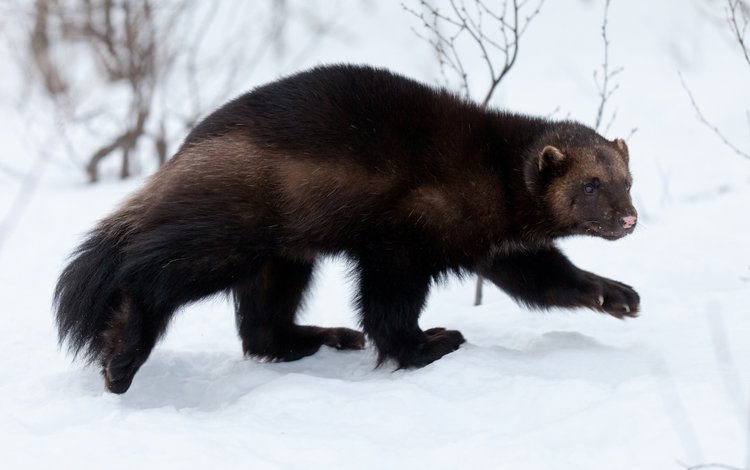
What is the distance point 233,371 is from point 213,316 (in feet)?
4.12

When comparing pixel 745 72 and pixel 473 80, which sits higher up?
pixel 745 72

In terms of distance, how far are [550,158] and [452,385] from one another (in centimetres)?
110

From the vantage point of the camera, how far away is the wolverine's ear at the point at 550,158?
13.6ft

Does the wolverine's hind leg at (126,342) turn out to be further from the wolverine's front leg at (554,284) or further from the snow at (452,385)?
the wolverine's front leg at (554,284)

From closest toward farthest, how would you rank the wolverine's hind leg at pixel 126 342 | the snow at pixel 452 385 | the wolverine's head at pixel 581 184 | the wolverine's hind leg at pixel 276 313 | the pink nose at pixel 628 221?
the snow at pixel 452 385 < the wolverine's hind leg at pixel 126 342 < the pink nose at pixel 628 221 < the wolverine's head at pixel 581 184 < the wolverine's hind leg at pixel 276 313

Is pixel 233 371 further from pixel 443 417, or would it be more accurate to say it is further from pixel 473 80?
pixel 473 80

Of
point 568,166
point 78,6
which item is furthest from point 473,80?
point 568,166

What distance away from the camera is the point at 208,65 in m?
10.9

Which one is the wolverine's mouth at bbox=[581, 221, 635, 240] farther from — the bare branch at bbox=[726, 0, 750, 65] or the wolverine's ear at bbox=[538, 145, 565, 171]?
the bare branch at bbox=[726, 0, 750, 65]

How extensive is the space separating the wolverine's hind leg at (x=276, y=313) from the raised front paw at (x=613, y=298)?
126 centimetres

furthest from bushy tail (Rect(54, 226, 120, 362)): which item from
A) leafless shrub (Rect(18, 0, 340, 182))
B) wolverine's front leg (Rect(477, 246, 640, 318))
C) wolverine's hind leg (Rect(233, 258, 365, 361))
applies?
leafless shrub (Rect(18, 0, 340, 182))

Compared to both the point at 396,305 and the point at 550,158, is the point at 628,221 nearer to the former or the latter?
the point at 550,158

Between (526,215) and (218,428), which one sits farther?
(526,215)

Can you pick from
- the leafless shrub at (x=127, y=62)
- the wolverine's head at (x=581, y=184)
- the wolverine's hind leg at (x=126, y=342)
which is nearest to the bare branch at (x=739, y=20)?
the wolverine's head at (x=581, y=184)
